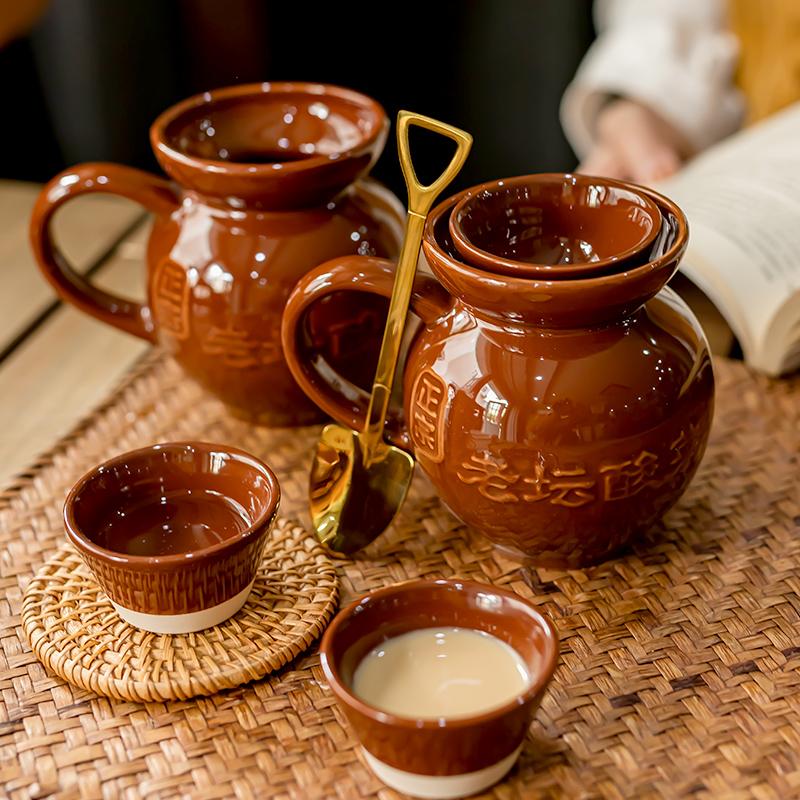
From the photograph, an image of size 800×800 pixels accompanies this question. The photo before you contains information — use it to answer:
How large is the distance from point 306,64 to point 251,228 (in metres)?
1.14

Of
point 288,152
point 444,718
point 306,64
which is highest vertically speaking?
point 288,152

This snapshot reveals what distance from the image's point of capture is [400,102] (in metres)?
1.71

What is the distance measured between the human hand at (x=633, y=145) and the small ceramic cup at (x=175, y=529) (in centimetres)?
74

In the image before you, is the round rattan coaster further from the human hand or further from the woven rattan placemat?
the human hand

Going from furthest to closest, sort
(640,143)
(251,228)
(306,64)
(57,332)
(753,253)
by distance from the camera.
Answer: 1. (306,64)
2. (640,143)
3. (57,332)
4. (753,253)
5. (251,228)

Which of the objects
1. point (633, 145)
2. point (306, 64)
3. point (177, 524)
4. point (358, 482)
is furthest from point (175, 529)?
point (306, 64)

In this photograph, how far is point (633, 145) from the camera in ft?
3.81

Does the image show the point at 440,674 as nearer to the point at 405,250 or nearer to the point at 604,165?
the point at 405,250

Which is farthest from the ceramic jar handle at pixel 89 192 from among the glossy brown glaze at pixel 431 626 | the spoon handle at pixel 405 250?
the glossy brown glaze at pixel 431 626

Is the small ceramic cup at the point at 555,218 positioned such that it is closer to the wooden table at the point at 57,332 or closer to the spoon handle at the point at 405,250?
the spoon handle at the point at 405,250

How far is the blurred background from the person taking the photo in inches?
61.0

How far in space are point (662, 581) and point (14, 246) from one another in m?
0.80

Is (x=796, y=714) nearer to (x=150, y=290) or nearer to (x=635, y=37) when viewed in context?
(x=150, y=290)

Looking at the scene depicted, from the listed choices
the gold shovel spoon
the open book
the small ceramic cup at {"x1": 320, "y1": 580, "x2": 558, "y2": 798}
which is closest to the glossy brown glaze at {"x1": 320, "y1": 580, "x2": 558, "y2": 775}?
the small ceramic cup at {"x1": 320, "y1": 580, "x2": 558, "y2": 798}
